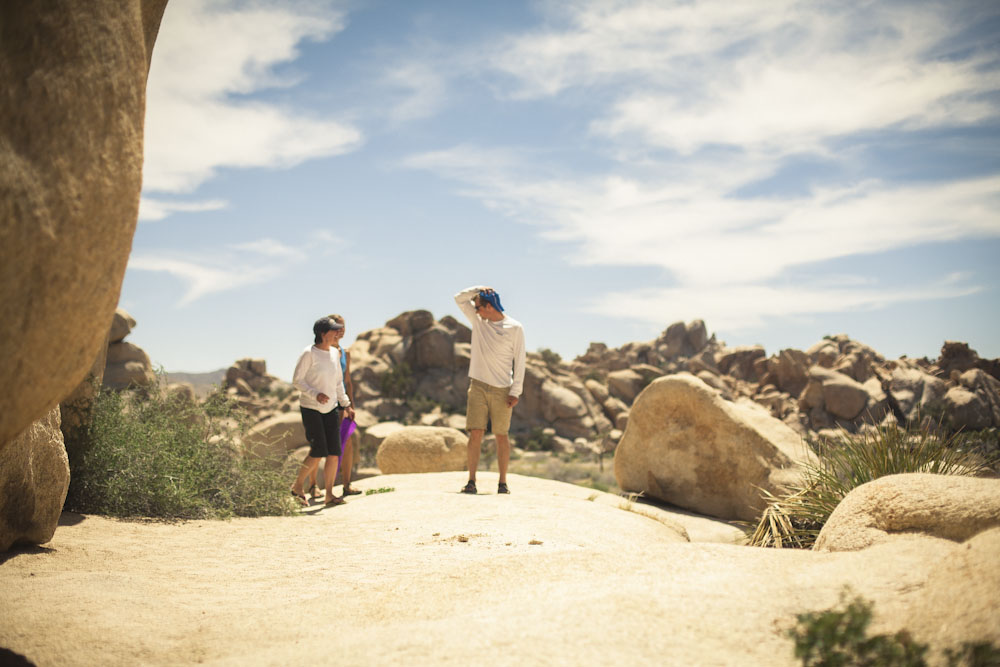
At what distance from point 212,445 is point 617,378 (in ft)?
160

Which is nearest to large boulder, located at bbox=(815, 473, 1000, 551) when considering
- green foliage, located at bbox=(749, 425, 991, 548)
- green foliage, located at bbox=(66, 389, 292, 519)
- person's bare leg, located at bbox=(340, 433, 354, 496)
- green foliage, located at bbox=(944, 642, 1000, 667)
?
green foliage, located at bbox=(944, 642, 1000, 667)

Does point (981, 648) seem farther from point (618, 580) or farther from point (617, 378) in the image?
point (617, 378)

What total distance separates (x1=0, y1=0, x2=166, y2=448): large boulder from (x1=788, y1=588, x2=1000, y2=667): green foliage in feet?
10.3

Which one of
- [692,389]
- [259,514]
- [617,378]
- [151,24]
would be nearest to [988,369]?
[617,378]

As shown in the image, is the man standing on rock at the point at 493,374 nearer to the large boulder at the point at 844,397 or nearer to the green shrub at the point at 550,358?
the large boulder at the point at 844,397

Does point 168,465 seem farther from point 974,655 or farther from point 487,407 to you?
point 974,655

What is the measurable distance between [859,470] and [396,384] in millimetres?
42177

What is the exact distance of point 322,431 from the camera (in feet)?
28.1

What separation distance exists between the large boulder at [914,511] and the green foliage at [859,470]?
2031mm

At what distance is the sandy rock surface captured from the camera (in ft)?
9.25

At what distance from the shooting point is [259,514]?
8172 mm

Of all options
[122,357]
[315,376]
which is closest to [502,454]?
[315,376]

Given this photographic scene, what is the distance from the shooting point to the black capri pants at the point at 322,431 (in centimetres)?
852

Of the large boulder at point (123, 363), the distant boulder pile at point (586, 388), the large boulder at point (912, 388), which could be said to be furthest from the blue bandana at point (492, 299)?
the large boulder at point (912, 388)
